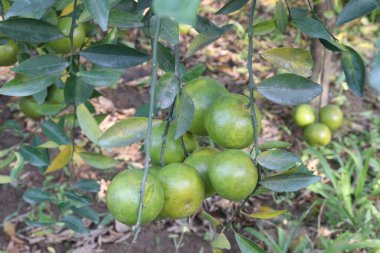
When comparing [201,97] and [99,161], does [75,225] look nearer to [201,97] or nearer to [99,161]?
[99,161]

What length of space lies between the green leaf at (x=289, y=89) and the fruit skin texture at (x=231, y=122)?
0.05 m

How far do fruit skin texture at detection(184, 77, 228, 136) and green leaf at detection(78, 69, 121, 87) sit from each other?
0.18 meters

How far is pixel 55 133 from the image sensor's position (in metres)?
1.29

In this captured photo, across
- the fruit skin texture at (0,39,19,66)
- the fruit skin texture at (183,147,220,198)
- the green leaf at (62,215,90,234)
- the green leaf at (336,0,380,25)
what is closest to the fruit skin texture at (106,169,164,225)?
the fruit skin texture at (183,147,220,198)

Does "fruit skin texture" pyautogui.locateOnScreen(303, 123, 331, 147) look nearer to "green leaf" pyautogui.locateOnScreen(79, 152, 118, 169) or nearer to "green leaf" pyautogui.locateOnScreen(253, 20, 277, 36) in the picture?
"green leaf" pyautogui.locateOnScreen(79, 152, 118, 169)

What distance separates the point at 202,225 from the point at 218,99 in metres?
1.71

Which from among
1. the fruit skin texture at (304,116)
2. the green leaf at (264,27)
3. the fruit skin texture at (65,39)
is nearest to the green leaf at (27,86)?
the fruit skin texture at (65,39)

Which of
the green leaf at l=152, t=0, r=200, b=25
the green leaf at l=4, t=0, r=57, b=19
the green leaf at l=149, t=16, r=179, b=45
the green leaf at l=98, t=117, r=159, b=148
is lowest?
the green leaf at l=98, t=117, r=159, b=148

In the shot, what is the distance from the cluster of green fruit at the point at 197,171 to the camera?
0.70 metres

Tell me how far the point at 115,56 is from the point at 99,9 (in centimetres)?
21

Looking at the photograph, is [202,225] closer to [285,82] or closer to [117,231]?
[117,231]

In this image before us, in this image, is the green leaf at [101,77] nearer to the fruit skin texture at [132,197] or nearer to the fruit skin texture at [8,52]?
the fruit skin texture at [8,52]

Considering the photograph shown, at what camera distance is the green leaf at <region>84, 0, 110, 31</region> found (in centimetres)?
71

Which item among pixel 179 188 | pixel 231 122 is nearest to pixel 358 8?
pixel 231 122
